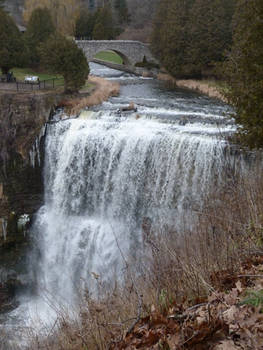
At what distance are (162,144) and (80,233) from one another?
4.32 metres

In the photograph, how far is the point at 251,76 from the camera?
347 inches

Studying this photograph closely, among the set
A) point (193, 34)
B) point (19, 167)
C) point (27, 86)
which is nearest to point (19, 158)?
point (19, 167)

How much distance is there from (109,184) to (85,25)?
117 feet

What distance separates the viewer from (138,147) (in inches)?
545

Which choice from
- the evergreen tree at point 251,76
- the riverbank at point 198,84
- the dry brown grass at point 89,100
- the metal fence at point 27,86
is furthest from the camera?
the riverbank at point 198,84

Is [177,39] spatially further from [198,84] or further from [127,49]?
[127,49]

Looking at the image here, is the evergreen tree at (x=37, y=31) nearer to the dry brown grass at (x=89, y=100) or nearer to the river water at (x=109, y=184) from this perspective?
the dry brown grass at (x=89, y=100)

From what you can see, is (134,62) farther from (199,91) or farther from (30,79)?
(30,79)

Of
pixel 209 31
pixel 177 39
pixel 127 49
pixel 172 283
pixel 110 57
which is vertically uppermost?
pixel 209 31

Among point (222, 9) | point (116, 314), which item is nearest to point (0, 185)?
point (116, 314)

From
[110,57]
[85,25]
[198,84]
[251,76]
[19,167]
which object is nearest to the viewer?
[251,76]

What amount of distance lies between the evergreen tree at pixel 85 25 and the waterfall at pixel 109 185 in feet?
107

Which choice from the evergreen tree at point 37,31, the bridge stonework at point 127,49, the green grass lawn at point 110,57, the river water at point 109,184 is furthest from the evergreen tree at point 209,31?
the green grass lawn at point 110,57

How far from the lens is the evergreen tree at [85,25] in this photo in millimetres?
44844
